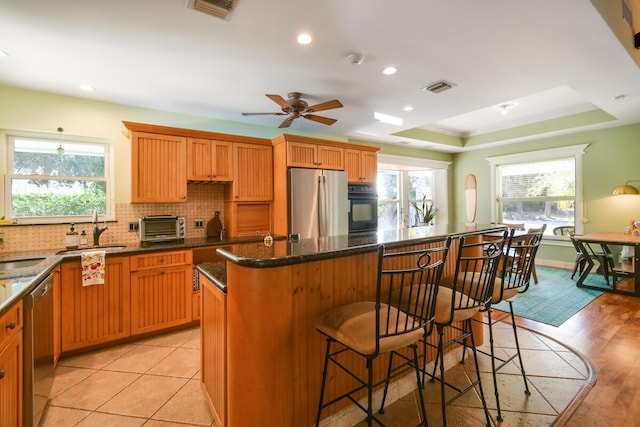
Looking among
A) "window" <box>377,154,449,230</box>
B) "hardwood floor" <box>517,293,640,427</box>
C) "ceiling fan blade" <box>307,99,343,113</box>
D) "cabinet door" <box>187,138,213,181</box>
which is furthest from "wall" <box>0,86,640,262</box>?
"hardwood floor" <box>517,293,640,427</box>

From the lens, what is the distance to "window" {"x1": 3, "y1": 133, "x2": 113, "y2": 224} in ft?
9.73

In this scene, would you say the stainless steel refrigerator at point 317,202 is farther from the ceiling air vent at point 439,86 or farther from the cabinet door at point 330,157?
the ceiling air vent at point 439,86

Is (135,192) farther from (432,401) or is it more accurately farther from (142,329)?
(432,401)

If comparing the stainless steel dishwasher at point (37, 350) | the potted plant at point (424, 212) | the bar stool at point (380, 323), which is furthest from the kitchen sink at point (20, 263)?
the potted plant at point (424, 212)

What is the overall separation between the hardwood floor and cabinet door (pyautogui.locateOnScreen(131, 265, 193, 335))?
Answer: 326 cm

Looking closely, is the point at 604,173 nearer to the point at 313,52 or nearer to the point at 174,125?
the point at 313,52

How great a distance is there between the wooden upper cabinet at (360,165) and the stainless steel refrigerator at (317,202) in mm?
284

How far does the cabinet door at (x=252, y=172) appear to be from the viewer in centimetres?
379

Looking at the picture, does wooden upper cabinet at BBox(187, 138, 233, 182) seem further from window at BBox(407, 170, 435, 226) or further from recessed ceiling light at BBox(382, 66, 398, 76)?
window at BBox(407, 170, 435, 226)

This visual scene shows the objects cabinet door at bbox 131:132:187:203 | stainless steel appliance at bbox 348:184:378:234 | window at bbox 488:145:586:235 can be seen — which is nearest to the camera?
cabinet door at bbox 131:132:187:203

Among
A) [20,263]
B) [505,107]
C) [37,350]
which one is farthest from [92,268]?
[505,107]

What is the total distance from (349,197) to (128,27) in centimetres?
320

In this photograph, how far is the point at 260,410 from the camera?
56.1 inches

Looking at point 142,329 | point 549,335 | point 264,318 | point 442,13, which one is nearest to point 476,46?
point 442,13
